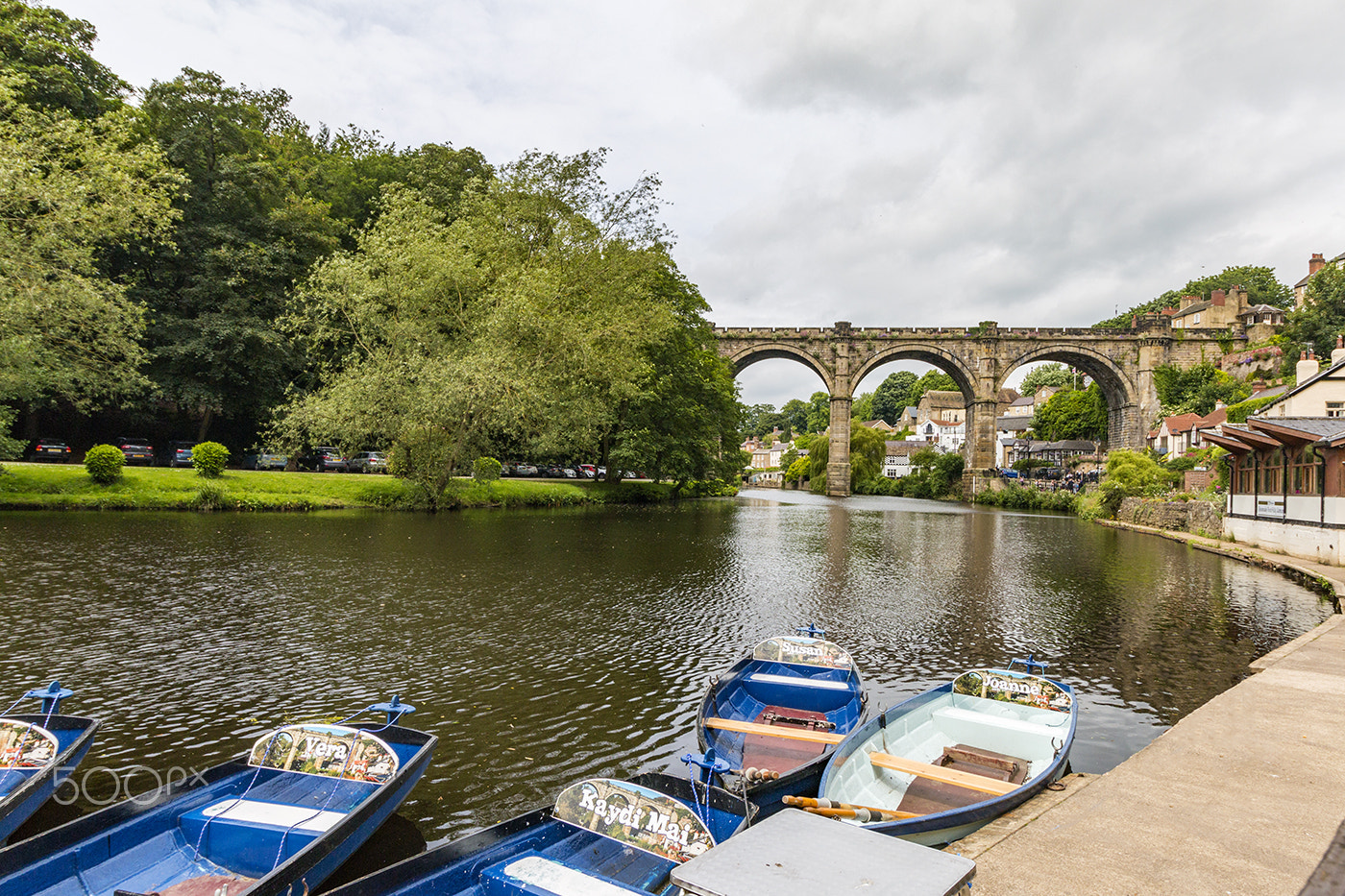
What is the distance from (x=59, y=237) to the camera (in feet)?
69.3

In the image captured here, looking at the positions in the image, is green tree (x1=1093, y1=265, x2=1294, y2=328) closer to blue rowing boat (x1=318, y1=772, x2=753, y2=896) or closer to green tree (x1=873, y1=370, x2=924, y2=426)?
green tree (x1=873, y1=370, x2=924, y2=426)

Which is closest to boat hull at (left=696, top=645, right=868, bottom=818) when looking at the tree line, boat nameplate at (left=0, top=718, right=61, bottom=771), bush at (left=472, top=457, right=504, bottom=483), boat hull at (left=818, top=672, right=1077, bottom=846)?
boat hull at (left=818, top=672, right=1077, bottom=846)

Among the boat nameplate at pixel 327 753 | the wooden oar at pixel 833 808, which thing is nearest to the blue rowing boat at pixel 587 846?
the wooden oar at pixel 833 808

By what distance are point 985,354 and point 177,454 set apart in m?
56.2

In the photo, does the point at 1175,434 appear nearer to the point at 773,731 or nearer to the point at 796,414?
the point at 773,731

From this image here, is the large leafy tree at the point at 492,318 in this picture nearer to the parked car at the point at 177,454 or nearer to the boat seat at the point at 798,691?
the parked car at the point at 177,454

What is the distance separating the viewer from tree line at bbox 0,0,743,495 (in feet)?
71.7

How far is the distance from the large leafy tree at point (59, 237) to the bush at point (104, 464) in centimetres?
210

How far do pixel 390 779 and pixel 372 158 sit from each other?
46431 mm

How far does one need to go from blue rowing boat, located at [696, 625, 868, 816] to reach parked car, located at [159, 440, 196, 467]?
31642 millimetres

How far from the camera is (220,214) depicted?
3347cm

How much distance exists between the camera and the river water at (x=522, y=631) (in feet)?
21.7

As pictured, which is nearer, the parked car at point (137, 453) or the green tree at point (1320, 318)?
the parked car at point (137, 453)

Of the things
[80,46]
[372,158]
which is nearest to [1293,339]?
[372,158]
